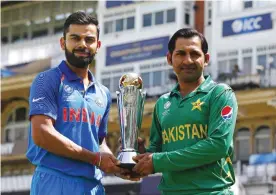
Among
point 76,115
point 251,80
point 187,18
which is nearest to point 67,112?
point 76,115

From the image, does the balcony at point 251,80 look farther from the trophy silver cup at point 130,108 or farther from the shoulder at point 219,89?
the shoulder at point 219,89

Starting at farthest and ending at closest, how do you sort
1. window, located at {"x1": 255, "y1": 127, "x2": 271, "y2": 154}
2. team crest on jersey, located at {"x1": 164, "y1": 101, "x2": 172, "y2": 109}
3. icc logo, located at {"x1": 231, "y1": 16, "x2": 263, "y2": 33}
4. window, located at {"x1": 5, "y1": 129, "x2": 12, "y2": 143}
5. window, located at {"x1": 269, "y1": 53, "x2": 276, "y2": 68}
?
window, located at {"x1": 5, "y1": 129, "x2": 12, "y2": 143} < window, located at {"x1": 255, "y1": 127, "x2": 271, "y2": 154} < icc logo, located at {"x1": 231, "y1": 16, "x2": 263, "y2": 33} < window, located at {"x1": 269, "y1": 53, "x2": 276, "y2": 68} < team crest on jersey, located at {"x1": 164, "y1": 101, "x2": 172, "y2": 109}

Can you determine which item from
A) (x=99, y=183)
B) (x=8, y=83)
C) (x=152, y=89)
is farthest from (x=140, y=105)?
(x=8, y=83)

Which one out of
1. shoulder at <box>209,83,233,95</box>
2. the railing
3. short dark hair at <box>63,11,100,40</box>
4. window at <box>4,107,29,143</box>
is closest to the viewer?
shoulder at <box>209,83,233,95</box>

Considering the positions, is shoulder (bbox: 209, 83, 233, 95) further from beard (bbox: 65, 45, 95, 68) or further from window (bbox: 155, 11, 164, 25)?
window (bbox: 155, 11, 164, 25)

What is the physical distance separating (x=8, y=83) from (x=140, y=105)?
44.9 metres

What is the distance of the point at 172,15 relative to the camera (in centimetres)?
4538

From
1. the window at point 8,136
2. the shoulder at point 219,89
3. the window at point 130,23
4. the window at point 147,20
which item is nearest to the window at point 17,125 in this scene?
the window at point 8,136

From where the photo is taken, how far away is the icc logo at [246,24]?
1662 inches

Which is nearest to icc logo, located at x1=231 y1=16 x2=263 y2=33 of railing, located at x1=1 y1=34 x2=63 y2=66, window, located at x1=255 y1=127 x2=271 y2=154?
window, located at x1=255 y1=127 x2=271 y2=154

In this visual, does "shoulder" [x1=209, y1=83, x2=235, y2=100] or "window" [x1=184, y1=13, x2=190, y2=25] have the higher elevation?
"window" [x1=184, y1=13, x2=190, y2=25]

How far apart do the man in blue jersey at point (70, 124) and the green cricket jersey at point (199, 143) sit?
18.6 inches

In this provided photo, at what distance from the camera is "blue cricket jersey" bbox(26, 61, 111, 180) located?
7.48 meters

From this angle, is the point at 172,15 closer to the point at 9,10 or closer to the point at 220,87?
the point at 9,10
